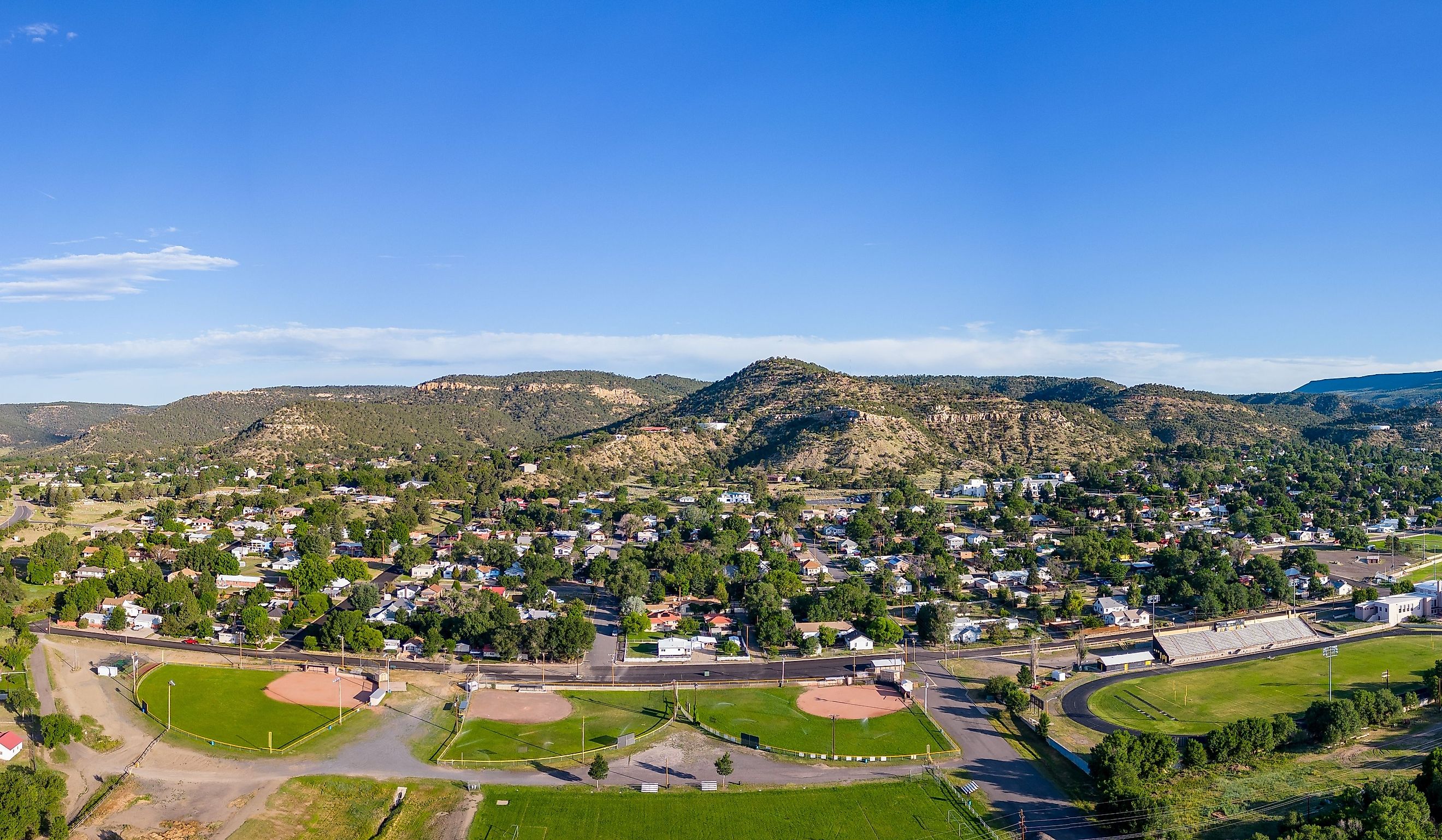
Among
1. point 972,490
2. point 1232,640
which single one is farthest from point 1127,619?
point 972,490

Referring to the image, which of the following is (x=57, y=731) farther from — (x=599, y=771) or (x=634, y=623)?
(x=634, y=623)

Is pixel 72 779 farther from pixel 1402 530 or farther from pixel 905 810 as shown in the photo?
pixel 1402 530

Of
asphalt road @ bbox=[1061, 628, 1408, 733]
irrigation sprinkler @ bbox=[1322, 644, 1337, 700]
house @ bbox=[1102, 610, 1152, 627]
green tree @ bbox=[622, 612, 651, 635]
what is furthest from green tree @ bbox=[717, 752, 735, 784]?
house @ bbox=[1102, 610, 1152, 627]

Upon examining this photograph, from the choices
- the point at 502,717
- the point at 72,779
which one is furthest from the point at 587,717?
the point at 72,779

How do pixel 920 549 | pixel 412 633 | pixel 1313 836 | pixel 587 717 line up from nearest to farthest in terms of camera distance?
pixel 1313 836
pixel 587 717
pixel 412 633
pixel 920 549

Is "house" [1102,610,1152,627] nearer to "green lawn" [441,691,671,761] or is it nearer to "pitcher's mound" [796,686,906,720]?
"pitcher's mound" [796,686,906,720]

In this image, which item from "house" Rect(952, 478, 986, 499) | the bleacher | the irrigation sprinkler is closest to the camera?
the irrigation sprinkler
